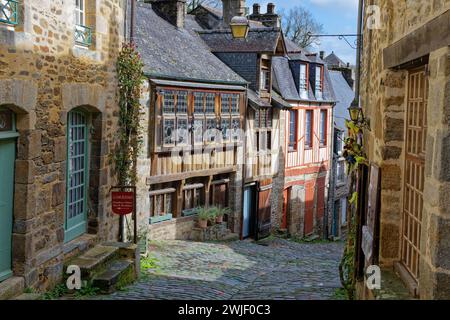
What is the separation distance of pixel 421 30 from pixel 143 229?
9.71 meters

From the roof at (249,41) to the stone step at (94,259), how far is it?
9974 millimetres

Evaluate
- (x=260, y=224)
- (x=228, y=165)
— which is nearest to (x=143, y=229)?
(x=228, y=165)

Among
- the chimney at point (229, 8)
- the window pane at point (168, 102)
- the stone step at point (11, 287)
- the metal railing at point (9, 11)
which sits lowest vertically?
the stone step at point (11, 287)

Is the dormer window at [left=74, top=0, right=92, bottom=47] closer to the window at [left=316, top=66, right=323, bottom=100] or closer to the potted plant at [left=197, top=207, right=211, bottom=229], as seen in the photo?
the potted plant at [left=197, top=207, right=211, bottom=229]

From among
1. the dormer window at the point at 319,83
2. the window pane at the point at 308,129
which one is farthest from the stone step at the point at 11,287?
the dormer window at the point at 319,83

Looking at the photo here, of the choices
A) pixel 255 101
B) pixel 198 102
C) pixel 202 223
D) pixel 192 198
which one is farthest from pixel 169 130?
pixel 255 101

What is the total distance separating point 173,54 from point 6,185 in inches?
355

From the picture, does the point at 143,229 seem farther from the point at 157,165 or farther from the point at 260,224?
the point at 260,224

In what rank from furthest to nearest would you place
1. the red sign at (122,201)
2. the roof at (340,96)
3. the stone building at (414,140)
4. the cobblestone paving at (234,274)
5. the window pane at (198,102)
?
the roof at (340,96) < the window pane at (198,102) < the red sign at (122,201) < the cobblestone paving at (234,274) < the stone building at (414,140)

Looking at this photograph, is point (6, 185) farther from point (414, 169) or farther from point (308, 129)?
point (308, 129)

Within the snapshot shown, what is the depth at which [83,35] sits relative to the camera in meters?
8.67

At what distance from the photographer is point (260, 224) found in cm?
1861

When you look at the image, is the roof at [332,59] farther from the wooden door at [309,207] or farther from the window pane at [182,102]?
the window pane at [182,102]

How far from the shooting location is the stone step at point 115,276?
26.6ft
